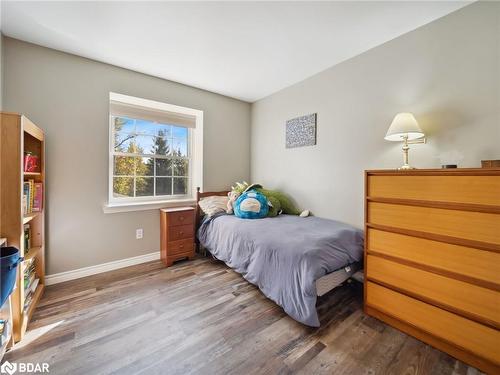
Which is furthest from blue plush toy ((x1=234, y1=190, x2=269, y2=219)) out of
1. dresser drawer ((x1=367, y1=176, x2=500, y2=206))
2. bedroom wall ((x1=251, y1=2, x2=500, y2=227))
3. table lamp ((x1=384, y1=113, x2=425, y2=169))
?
table lamp ((x1=384, y1=113, x2=425, y2=169))

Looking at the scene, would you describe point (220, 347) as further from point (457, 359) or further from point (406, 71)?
point (406, 71)

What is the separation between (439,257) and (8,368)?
8.89 ft

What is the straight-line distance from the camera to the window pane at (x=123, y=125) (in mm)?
2666

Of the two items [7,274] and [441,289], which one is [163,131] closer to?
[7,274]

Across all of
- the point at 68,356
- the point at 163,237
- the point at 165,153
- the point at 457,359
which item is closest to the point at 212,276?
the point at 163,237

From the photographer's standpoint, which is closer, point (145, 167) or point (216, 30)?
point (216, 30)

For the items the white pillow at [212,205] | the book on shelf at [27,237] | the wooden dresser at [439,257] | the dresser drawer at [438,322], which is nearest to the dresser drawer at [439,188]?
the wooden dresser at [439,257]

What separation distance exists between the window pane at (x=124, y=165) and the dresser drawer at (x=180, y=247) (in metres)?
1.08

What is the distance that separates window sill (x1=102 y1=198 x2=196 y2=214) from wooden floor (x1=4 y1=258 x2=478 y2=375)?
0.81 metres

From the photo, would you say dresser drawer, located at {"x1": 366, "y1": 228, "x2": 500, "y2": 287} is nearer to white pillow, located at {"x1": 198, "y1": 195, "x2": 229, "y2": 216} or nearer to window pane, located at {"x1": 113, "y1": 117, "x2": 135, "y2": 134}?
white pillow, located at {"x1": 198, "y1": 195, "x2": 229, "y2": 216}

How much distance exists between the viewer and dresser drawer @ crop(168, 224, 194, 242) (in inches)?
104

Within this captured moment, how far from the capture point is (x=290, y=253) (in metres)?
1.65

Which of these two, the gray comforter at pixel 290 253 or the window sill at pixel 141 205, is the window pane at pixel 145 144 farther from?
the gray comforter at pixel 290 253

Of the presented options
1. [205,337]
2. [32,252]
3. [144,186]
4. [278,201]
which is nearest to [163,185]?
[144,186]
